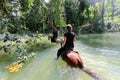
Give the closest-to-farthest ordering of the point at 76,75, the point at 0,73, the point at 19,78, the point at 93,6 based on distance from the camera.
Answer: the point at 76,75 < the point at 19,78 < the point at 0,73 < the point at 93,6

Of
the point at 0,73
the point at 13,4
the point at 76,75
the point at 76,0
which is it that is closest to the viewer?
the point at 13,4

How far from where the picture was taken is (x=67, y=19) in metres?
57.1

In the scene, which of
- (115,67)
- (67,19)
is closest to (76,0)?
(67,19)

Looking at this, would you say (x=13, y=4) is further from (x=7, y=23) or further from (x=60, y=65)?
(x=60, y=65)

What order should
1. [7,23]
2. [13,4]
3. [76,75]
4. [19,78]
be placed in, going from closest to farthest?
[7,23] < [13,4] < [76,75] < [19,78]

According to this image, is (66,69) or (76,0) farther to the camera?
(76,0)

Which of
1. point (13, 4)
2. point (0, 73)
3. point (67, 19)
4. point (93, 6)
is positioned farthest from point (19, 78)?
point (93, 6)

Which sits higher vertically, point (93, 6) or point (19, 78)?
point (93, 6)

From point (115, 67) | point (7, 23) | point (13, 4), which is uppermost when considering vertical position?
point (13, 4)

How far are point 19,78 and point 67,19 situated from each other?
47.3 m

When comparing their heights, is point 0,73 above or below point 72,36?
below

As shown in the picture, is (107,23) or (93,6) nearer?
(107,23)

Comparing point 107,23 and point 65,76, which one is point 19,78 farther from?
point 107,23

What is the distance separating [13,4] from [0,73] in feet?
24.8
